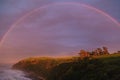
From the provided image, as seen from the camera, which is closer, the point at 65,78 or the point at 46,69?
the point at 65,78

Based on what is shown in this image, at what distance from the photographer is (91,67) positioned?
85375mm

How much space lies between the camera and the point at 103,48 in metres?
148

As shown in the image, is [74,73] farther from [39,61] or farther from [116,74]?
[39,61]

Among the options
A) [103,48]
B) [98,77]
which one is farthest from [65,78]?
[103,48]

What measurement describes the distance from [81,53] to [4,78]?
32.1m

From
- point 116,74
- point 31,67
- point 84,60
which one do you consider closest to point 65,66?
point 84,60

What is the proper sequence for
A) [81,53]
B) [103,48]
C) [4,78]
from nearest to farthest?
[4,78], [81,53], [103,48]

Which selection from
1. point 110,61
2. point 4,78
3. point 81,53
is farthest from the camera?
point 81,53

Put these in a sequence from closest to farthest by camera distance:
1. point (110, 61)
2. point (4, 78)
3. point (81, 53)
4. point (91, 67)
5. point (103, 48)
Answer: point (91, 67) < point (110, 61) < point (4, 78) < point (81, 53) < point (103, 48)

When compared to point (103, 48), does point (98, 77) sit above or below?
below

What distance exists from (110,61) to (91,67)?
27.3ft

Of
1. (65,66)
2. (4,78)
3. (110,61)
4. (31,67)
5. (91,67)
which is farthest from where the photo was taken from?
(31,67)

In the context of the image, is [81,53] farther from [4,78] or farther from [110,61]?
[110,61]

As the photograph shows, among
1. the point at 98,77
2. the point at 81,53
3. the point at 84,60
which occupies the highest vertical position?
the point at 81,53
